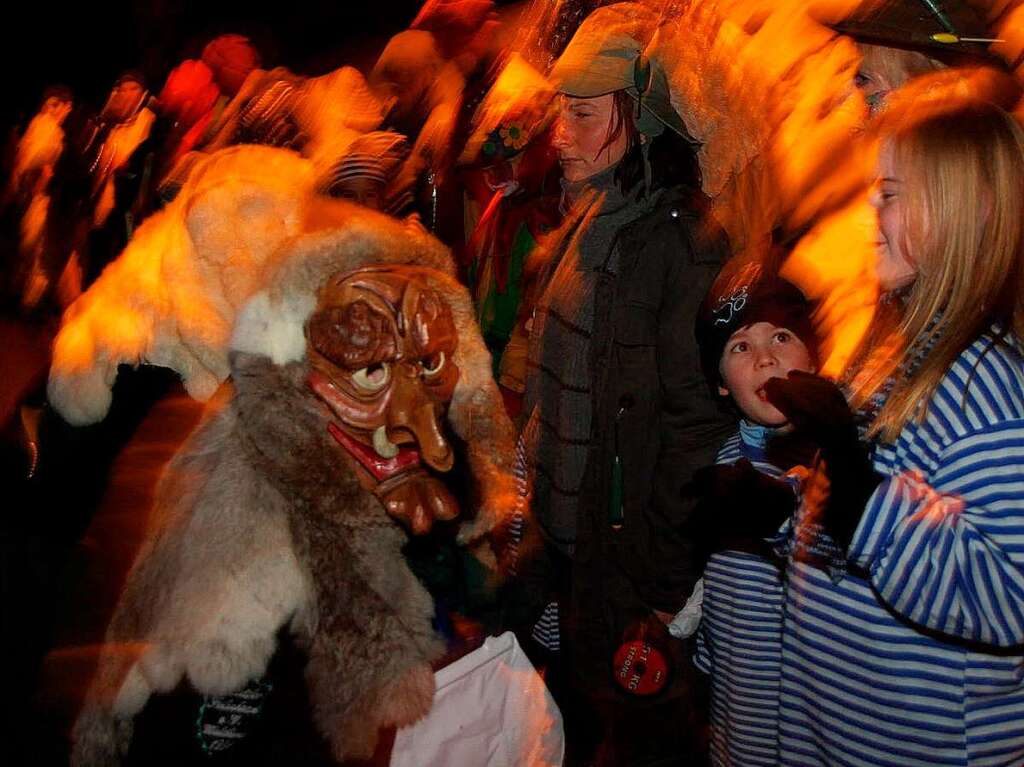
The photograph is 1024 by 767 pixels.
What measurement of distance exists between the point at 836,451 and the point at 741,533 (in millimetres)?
554

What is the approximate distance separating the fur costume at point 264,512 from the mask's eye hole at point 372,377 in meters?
0.08

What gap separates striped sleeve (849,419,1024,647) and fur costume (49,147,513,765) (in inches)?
33.6

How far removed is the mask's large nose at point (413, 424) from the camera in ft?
5.26

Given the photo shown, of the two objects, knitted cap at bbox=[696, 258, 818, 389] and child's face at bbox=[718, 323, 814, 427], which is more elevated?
knitted cap at bbox=[696, 258, 818, 389]

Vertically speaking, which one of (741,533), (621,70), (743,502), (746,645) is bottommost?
(746,645)

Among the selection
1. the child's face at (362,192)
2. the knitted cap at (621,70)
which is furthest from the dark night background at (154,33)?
the child's face at (362,192)

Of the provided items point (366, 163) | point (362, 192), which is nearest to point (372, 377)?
point (362, 192)

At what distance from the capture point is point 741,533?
81.4 inches

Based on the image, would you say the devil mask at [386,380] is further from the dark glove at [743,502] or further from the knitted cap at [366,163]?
the dark glove at [743,502]

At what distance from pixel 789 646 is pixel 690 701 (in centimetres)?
124

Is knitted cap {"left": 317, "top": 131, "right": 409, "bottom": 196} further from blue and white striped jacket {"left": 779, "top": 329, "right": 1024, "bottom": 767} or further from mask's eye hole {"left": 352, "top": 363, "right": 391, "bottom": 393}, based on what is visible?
blue and white striped jacket {"left": 779, "top": 329, "right": 1024, "bottom": 767}

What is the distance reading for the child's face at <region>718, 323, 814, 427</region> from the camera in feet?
7.22

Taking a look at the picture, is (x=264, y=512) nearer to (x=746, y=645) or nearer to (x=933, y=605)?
(x=933, y=605)

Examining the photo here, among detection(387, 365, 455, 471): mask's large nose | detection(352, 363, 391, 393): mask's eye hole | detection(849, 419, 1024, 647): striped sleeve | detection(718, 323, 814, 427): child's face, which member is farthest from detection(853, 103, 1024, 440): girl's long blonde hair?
detection(352, 363, 391, 393): mask's eye hole
